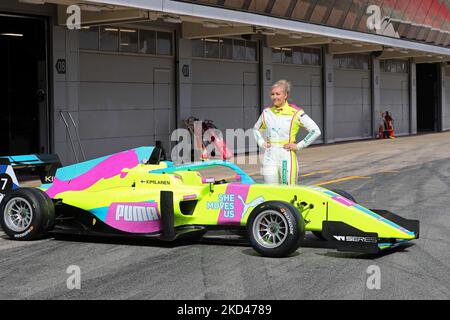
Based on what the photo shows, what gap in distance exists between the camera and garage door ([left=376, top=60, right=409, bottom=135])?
38469 mm

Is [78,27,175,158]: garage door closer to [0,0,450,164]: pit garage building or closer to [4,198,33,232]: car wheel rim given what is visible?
[0,0,450,164]: pit garage building

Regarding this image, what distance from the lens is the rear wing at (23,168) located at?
948 centimetres

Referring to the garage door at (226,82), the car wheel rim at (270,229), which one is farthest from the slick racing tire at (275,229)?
the garage door at (226,82)

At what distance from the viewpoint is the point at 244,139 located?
87.3 feet

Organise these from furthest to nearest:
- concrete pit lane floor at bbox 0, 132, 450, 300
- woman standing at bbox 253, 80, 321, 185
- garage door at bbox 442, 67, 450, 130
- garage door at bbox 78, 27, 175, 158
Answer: garage door at bbox 442, 67, 450, 130, garage door at bbox 78, 27, 175, 158, woman standing at bbox 253, 80, 321, 185, concrete pit lane floor at bbox 0, 132, 450, 300

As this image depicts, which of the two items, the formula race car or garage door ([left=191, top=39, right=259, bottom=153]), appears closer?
the formula race car

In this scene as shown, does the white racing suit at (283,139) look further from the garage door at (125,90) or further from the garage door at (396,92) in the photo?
the garage door at (396,92)

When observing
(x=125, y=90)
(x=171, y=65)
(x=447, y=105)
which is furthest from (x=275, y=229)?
(x=447, y=105)

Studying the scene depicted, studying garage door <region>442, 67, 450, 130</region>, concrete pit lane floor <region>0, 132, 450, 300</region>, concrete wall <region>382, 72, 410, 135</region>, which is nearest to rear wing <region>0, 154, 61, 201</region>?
concrete pit lane floor <region>0, 132, 450, 300</region>

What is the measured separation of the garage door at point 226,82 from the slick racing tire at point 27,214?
15280mm

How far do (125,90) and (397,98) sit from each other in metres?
22.0

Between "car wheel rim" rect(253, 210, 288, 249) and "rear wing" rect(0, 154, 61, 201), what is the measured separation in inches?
118

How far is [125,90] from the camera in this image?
21.5 m

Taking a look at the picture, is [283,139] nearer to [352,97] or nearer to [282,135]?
[282,135]
